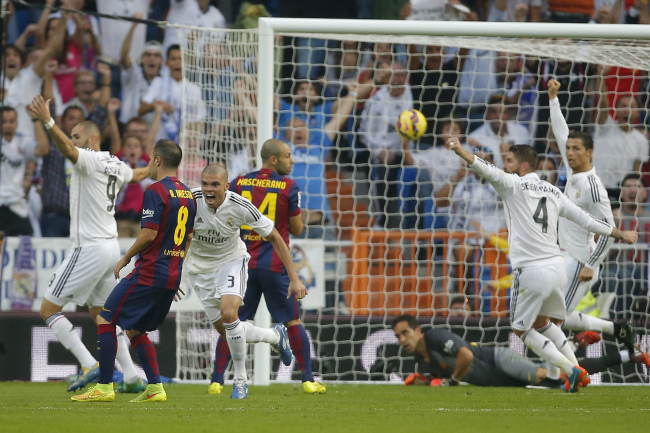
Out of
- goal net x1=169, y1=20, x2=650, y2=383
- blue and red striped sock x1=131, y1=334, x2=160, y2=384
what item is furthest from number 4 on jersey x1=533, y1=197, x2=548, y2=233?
blue and red striped sock x1=131, y1=334, x2=160, y2=384

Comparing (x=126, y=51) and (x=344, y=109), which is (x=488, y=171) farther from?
(x=126, y=51)

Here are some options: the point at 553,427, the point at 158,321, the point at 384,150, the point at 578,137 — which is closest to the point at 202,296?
the point at 158,321

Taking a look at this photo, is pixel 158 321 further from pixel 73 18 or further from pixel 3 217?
pixel 73 18

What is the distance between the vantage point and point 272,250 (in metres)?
8.05

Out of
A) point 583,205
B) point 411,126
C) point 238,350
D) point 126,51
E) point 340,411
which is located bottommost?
point 340,411

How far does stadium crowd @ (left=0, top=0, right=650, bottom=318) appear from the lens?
10.7 meters

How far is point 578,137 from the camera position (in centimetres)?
865

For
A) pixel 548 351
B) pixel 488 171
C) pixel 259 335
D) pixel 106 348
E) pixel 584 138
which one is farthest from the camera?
pixel 584 138

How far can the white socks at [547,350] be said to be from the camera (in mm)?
7812

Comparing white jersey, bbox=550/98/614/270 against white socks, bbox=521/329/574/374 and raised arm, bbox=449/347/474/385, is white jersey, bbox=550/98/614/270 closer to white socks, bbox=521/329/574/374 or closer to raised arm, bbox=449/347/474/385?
white socks, bbox=521/329/574/374

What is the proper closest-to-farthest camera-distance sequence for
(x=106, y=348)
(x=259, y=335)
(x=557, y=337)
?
1. (x=106, y=348)
2. (x=259, y=335)
3. (x=557, y=337)

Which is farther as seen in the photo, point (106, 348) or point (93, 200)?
point (93, 200)

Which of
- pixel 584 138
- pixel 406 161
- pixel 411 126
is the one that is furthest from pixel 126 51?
pixel 584 138

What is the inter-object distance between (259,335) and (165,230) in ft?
4.44
